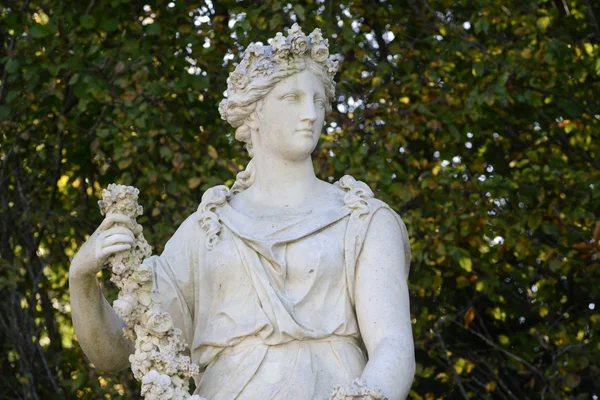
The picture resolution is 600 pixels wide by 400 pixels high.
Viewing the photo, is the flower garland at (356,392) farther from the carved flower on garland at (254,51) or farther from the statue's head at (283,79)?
the carved flower on garland at (254,51)

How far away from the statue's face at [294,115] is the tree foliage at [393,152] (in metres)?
4.88

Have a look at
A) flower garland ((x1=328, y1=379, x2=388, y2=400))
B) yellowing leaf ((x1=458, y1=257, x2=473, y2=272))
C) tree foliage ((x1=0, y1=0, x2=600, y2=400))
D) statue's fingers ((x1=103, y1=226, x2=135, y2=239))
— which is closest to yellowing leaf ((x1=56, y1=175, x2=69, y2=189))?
tree foliage ((x1=0, y1=0, x2=600, y2=400))

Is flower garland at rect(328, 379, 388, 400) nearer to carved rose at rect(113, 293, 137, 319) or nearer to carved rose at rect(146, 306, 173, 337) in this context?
carved rose at rect(146, 306, 173, 337)

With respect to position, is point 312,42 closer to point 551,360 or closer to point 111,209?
point 111,209

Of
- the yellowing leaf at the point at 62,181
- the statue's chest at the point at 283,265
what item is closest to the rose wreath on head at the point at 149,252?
the statue's chest at the point at 283,265

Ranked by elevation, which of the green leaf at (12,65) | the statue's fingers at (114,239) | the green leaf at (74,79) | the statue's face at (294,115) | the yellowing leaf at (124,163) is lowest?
the yellowing leaf at (124,163)

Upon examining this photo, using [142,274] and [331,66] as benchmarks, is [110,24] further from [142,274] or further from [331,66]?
[142,274]

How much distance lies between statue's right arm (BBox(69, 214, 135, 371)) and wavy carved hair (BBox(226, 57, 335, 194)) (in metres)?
0.84

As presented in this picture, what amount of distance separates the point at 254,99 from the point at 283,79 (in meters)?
0.16

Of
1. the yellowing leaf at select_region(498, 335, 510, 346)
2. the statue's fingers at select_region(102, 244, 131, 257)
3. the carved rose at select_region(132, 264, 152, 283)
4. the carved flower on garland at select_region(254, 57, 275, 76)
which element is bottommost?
the yellowing leaf at select_region(498, 335, 510, 346)

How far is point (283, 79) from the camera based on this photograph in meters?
7.60

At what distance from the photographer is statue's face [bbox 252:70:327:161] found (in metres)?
7.55

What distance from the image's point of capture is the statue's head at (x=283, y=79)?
758cm

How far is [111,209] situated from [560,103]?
6.81 metres
